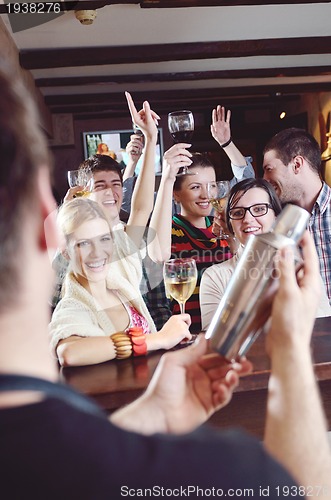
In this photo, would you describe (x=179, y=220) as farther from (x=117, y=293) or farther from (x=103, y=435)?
(x=103, y=435)

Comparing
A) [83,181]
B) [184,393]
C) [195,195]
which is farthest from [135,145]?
[184,393]

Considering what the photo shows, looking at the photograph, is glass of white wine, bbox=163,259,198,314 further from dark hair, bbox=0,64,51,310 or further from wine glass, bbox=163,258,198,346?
dark hair, bbox=0,64,51,310

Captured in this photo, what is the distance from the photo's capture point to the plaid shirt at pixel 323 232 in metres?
2.92

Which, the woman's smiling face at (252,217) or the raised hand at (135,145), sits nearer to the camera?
the woman's smiling face at (252,217)

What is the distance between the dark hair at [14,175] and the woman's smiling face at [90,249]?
1213 millimetres

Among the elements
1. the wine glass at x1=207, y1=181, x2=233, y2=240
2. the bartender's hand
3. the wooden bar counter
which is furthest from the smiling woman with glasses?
the bartender's hand

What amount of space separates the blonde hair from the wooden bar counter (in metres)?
0.44

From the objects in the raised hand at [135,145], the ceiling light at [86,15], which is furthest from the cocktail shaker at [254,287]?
the ceiling light at [86,15]

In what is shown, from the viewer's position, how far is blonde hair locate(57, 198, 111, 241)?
1.70 metres

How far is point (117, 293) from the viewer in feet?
5.98

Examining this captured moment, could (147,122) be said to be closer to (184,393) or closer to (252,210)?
(252,210)

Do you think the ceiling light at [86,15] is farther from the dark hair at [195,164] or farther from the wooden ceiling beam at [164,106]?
the wooden ceiling beam at [164,106]

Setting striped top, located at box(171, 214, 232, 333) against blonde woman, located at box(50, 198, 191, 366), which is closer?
blonde woman, located at box(50, 198, 191, 366)

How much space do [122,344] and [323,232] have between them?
5.75ft
